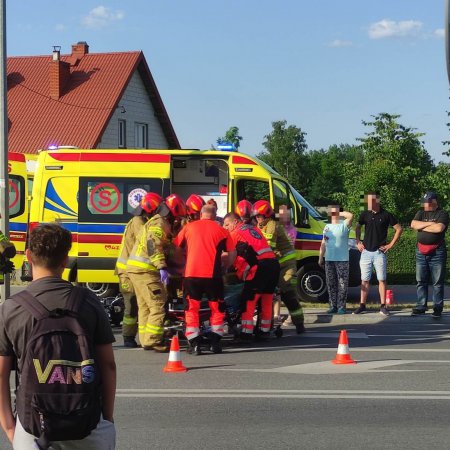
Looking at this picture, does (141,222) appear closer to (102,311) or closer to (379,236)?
(379,236)

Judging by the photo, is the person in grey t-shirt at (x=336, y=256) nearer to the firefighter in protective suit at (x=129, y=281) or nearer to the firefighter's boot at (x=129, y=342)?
the firefighter in protective suit at (x=129, y=281)

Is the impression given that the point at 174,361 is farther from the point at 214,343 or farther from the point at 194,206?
the point at 194,206

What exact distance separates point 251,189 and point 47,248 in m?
11.7

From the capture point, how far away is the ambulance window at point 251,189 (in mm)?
14547

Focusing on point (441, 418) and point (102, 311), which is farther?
point (441, 418)

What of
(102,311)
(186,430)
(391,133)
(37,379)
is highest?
(391,133)

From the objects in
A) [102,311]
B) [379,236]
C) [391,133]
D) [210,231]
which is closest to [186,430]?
[102,311]

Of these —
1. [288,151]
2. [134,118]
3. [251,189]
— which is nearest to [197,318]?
[251,189]

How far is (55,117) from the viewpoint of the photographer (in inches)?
1396

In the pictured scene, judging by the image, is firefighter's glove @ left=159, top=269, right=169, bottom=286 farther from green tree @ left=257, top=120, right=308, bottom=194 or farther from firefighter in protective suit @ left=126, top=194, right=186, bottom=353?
green tree @ left=257, top=120, right=308, bottom=194

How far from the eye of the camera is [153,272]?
10352mm

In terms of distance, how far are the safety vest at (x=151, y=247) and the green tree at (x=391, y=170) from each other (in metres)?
23.8

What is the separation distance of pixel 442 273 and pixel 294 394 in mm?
6156

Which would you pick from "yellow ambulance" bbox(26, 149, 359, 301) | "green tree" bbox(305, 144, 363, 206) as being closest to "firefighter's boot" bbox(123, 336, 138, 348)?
"yellow ambulance" bbox(26, 149, 359, 301)
